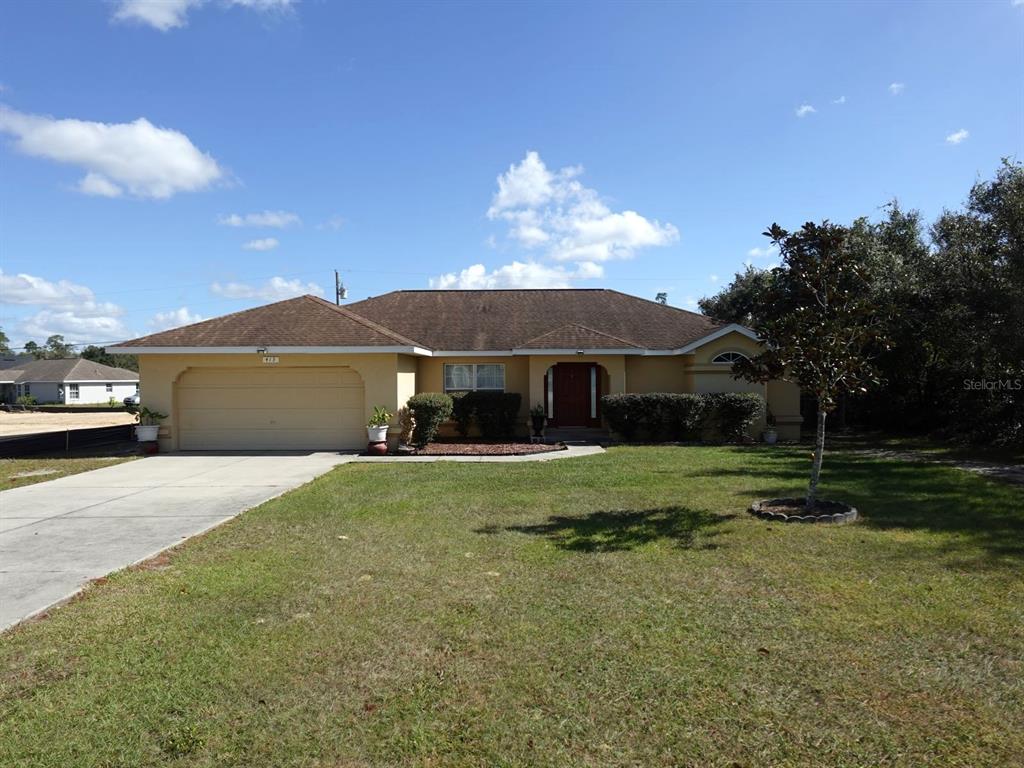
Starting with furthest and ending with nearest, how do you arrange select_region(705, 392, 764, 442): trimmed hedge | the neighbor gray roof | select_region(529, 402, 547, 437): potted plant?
the neighbor gray roof, select_region(529, 402, 547, 437): potted plant, select_region(705, 392, 764, 442): trimmed hedge

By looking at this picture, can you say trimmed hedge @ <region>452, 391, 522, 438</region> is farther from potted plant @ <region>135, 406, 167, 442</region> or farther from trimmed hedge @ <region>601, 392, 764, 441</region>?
potted plant @ <region>135, 406, 167, 442</region>

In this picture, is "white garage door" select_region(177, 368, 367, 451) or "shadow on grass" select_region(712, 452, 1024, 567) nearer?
"shadow on grass" select_region(712, 452, 1024, 567)

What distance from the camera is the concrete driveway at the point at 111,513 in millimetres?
6035

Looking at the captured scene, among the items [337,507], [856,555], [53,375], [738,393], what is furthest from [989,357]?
[53,375]

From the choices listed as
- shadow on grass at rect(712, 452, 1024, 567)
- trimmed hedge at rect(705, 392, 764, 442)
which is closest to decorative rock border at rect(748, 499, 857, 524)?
shadow on grass at rect(712, 452, 1024, 567)

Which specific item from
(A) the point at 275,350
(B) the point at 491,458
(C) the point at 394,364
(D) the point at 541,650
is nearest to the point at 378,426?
(C) the point at 394,364

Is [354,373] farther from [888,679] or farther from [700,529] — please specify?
[888,679]

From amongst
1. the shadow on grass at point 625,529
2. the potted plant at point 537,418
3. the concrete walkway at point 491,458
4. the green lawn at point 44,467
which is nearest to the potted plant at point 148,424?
the green lawn at point 44,467

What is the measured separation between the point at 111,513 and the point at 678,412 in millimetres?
13587

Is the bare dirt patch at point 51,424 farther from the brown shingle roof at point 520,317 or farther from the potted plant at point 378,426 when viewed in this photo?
the potted plant at point 378,426

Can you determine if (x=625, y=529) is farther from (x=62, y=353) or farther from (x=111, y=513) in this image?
(x=62, y=353)

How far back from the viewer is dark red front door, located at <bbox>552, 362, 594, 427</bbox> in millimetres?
20250

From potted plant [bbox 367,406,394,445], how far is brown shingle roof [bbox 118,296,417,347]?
1.79 metres

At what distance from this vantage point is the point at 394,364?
54.2ft
